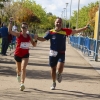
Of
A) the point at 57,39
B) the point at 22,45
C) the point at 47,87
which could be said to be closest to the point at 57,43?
the point at 57,39

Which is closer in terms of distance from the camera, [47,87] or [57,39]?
[57,39]

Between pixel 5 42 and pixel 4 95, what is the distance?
1239 centimetres

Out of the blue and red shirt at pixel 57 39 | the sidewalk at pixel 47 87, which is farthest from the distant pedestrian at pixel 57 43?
the sidewalk at pixel 47 87

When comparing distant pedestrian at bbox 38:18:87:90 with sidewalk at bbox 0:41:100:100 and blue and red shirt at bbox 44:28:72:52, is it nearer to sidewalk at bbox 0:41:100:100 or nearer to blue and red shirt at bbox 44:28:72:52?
blue and red shirt at bbox 44:28:72:52

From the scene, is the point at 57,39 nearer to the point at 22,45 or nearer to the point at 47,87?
the point at 22,45

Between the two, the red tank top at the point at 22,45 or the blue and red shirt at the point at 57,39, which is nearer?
the blue and red shirt at the point at 57,39

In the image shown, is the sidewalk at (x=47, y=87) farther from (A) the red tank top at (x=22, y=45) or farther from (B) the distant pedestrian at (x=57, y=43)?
(A) the red tank top at (x=22, y=45)

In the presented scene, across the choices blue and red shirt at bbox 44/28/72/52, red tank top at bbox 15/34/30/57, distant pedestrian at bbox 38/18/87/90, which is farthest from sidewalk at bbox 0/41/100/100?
blue and red shirt at bbox 44/28/72/52

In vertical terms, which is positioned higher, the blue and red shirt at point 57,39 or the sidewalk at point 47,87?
the blue and red shirt at point 57,39

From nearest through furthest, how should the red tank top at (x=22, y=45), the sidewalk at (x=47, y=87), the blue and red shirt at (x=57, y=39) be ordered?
the sidewalk at (x=47, y=87), the blue and red shirt at (x=57, y=39), the red tank top at (x=22, y=45)

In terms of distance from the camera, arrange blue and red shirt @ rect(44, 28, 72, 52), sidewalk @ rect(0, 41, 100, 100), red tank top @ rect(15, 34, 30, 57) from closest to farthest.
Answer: sidewalk @ rect(0, 41, 100, 100) < blue and red shirt @ rect(44, 28, 72, 52) < red tank top @ rect(15, 34, 30, 57)

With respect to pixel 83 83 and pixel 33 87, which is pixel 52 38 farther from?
pixel 83 83

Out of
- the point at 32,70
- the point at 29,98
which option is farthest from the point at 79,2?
the point at 29,98

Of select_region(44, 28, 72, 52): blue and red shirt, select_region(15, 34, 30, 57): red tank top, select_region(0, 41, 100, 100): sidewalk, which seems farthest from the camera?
select_region(15, 34, 30, 57): red tank top
